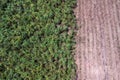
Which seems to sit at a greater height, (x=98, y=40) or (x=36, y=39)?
(x=36, y=39)

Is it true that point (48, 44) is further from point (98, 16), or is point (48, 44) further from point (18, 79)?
point (98, 16)

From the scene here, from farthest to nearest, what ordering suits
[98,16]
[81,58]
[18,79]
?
[98,16], [81,58], [18,79]

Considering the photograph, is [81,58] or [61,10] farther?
[61,10]

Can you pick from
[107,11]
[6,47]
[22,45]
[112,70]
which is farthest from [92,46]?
[6,47]

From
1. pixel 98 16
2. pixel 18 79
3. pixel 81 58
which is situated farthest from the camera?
pixel 98 16
